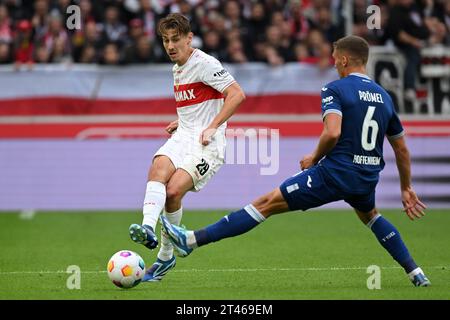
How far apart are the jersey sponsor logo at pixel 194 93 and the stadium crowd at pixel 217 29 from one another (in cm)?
751

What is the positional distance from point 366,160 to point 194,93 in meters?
1.80

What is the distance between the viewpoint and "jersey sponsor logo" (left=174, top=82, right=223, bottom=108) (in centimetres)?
944

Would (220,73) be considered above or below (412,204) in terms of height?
above

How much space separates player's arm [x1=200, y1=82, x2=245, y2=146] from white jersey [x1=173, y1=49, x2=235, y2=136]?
0.20 m

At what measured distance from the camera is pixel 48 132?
652 inches

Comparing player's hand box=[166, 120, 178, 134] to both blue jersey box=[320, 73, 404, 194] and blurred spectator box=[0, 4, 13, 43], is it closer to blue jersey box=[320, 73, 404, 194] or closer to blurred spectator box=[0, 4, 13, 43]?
blue jersey box=[320, 73, 404, 194]

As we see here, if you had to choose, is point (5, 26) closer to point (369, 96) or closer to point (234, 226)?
point (234, 226)

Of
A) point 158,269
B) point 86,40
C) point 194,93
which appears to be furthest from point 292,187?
point 86,40

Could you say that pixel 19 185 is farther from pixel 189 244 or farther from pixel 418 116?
pixel 189 244

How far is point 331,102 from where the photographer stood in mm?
8438

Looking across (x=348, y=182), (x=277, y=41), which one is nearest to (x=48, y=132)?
(x=277, y=41)

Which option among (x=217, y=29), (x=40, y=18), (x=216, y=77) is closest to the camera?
(x=216, y=77)

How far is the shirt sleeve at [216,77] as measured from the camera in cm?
930

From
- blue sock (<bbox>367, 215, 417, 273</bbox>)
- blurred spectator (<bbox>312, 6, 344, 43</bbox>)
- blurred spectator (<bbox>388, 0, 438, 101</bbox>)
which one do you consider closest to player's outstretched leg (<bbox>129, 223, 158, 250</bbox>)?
blue sock (<bbox>367, 215, 417, 273</bbox>)
